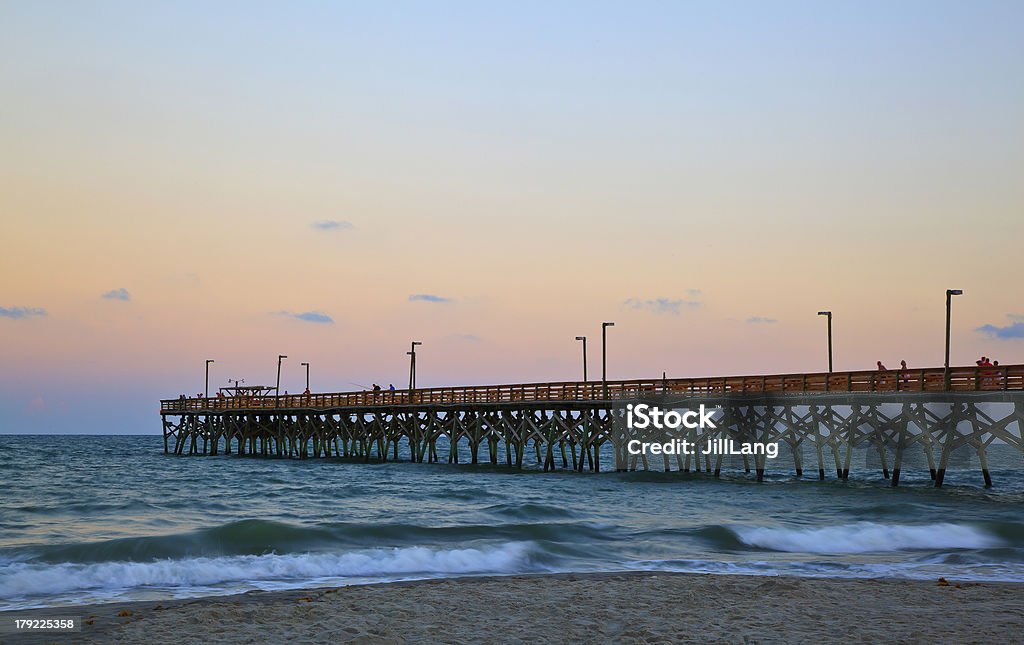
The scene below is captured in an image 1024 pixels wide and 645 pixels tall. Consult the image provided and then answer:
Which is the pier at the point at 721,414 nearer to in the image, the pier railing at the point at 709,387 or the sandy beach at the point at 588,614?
the pier railing at the point at 709,387

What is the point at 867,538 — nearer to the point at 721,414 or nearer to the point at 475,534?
the point at 475,534

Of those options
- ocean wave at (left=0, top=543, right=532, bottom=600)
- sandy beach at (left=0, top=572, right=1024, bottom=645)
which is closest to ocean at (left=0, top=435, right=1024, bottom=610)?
ocean wave at (left=0, top=543, right=532, bottom=600)

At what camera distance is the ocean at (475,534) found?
15945mm

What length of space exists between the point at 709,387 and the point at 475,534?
17.6 m

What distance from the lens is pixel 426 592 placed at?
1369 cm

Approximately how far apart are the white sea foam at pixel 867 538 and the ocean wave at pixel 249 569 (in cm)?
533

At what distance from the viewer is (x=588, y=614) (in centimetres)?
1191

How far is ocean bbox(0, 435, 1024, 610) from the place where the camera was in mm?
15945

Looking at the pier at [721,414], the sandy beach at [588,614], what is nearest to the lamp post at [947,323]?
the pier at [721,414]

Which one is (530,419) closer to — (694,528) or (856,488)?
(856,488)

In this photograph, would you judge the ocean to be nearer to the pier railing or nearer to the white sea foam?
the white sea foam

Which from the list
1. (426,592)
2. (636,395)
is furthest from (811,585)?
(636,395)

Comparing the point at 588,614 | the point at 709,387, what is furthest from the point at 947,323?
the point at 588,614

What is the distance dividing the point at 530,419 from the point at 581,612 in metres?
31.0
